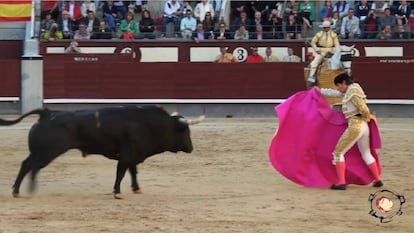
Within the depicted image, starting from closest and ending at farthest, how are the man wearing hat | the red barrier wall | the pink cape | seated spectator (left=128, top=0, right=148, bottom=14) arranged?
1. the pink cape
2. the man wearing hat
3. the red barrier wall
4. seated spectator (left=128, top=0, right=148, bottom=14)

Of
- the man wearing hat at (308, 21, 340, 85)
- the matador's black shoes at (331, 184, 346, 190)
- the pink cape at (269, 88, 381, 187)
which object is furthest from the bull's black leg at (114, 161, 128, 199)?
the man wearing hat at (308, 21, 340, 85)

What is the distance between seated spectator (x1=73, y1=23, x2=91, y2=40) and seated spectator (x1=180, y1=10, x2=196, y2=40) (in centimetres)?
Result: 170

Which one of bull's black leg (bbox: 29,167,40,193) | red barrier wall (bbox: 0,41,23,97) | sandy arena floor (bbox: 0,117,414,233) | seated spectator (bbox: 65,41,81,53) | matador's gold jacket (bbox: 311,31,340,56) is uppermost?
matador's gold jacket (bbox: 311,31,340,56)

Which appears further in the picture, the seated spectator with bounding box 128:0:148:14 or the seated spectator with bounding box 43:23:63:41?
the seated spectator with bounding box 128:0:148:14

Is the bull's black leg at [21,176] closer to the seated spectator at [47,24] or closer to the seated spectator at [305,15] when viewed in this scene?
the seated spectator at [47,24]

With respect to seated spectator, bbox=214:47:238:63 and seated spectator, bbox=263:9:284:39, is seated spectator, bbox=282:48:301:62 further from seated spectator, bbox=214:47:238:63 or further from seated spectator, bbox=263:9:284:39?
seated spectator, bbox=214:47:238:63

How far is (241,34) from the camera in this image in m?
16.3

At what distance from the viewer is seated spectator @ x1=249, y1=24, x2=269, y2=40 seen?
637 inches

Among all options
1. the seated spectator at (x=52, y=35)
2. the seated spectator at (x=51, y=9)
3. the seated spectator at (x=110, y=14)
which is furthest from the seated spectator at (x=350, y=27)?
the seated spectator at (x=51, y=9)

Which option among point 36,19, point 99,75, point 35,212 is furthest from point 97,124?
point 36,19

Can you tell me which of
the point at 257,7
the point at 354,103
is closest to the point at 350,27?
the point at 257,7

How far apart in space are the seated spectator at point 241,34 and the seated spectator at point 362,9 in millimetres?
2096

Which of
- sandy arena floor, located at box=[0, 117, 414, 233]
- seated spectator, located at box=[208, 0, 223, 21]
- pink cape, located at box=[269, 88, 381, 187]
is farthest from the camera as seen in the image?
seated spectator, located at box=[208, 0, 223, 21]

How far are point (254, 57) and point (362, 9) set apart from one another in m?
2.18
